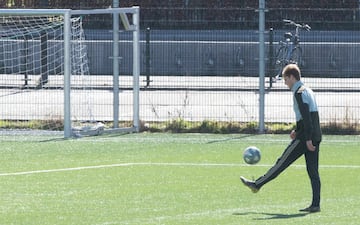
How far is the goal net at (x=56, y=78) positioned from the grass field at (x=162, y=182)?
3.93 feet

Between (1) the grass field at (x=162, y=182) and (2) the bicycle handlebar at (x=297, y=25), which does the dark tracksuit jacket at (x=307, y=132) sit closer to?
(1) the grass field at (x=162, y=182)

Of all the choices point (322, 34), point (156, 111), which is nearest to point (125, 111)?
point (156, 111)

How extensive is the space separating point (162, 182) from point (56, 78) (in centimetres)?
833

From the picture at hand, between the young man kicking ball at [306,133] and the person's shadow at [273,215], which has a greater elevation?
the young man kicking ball at [306,133]

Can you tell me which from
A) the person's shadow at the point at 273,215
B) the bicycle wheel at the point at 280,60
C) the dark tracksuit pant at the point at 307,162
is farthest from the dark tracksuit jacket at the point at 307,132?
the bicycle wheel at the point at 280,60

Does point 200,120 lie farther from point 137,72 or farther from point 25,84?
point 25,84

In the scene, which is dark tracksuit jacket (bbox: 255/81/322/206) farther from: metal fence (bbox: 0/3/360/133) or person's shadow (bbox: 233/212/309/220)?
metal fence (bbox: 0/3/360/133)

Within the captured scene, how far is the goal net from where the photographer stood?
68.4 ft

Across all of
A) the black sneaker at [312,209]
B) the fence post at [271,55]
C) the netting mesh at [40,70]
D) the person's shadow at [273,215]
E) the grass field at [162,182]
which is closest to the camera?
the person's shadow at [273,215]

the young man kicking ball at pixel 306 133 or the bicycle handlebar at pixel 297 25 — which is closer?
the young man kicking ball at pixel 306 133

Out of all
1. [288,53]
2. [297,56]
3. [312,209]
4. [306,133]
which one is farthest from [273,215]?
[297,56]

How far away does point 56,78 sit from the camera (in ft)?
73.5

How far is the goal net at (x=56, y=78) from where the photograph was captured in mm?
20844

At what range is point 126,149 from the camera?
1827 cm
